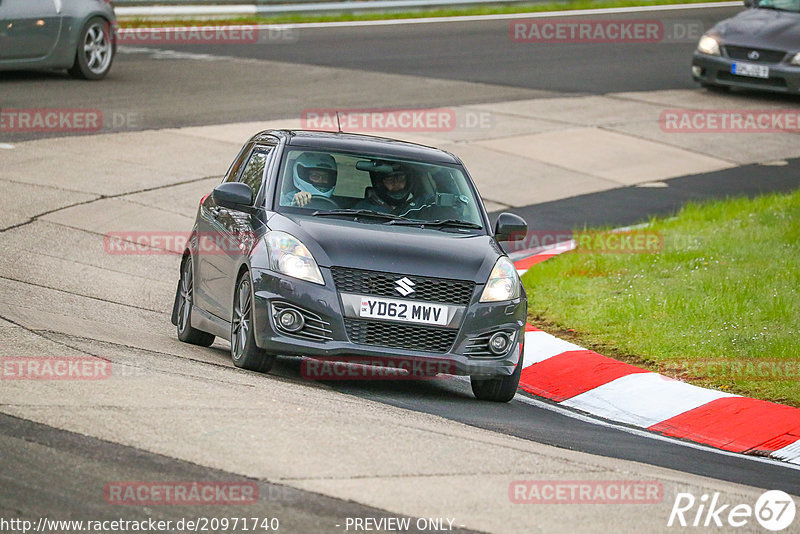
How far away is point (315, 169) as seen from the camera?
952 cm

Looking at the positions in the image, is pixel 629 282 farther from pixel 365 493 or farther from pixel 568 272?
pixel 365 493

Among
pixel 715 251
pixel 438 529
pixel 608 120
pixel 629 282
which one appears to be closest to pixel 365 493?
pixel 438 529

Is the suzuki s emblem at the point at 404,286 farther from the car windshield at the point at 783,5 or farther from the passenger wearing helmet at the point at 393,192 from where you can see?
the car windshield at the point at 783,5

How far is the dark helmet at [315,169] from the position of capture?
9.41 meters

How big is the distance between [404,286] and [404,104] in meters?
13.3

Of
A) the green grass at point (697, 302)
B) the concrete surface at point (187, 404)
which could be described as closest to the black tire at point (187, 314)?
the concrete surface at point (187, 404)

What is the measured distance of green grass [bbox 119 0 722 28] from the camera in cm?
2762

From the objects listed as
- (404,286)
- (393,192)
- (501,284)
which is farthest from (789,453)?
(393,192)

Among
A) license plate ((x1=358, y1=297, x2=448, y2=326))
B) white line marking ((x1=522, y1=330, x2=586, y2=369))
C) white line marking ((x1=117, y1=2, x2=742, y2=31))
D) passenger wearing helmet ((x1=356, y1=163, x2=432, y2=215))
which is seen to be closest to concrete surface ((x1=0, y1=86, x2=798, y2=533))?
license plate ((x1=358, y1=297, x2=448, y2=326))

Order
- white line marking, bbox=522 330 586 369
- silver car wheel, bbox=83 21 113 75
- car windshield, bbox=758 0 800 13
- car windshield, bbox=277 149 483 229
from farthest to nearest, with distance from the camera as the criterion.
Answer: car windshield, bbox=758 0 800 13, silver car wheel, bbox=83 21 113 75, white line marking, bbox=522 330 586 369, car windshield, bbox=277 149 483 229

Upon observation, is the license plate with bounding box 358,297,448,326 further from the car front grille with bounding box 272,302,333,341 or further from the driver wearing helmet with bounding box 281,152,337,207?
the driver wearing helmet with bounding box 281,152,337,207

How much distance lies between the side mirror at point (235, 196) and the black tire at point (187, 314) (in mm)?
1017

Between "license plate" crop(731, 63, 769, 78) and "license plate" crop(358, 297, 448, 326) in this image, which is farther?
"license plate" crop(731, 63, 769, 78)

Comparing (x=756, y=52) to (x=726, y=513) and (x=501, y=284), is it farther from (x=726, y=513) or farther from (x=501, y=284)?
(x=726, y=513)
